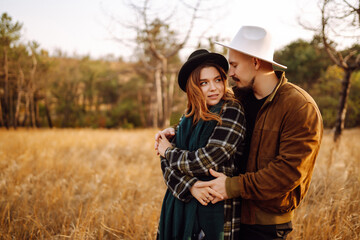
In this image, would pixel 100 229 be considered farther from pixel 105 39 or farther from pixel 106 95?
pixel 106 95

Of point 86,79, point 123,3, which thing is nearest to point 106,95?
point 86,79

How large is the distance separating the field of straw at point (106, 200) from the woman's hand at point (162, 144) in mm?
1270

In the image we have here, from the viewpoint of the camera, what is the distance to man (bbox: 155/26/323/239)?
1.38 m

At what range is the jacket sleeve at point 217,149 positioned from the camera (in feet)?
4.89

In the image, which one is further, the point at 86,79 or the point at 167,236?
the point at 86,79

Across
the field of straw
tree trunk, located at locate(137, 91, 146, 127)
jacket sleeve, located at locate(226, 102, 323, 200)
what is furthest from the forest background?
tree trunk, located at locate(137, 91, 146, 127)

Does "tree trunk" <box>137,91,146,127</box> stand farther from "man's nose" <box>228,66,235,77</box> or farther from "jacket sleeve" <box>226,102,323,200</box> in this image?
"jacket sleeve" <box>226,102,323,200</box>

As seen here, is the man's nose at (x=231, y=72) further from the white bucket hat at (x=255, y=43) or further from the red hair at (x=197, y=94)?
the white bucket hat at (x=255, y=43)

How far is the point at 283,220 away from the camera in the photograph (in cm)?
159

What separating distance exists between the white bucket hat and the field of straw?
195 cm

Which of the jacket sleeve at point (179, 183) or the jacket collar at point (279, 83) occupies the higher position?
the jacket collar at point (279, 83)

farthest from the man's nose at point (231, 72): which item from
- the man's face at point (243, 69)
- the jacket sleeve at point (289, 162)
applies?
the jacket sleeve at point (289, 162)

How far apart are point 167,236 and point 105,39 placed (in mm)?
12137

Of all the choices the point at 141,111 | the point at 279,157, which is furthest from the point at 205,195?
the point at 141,111
